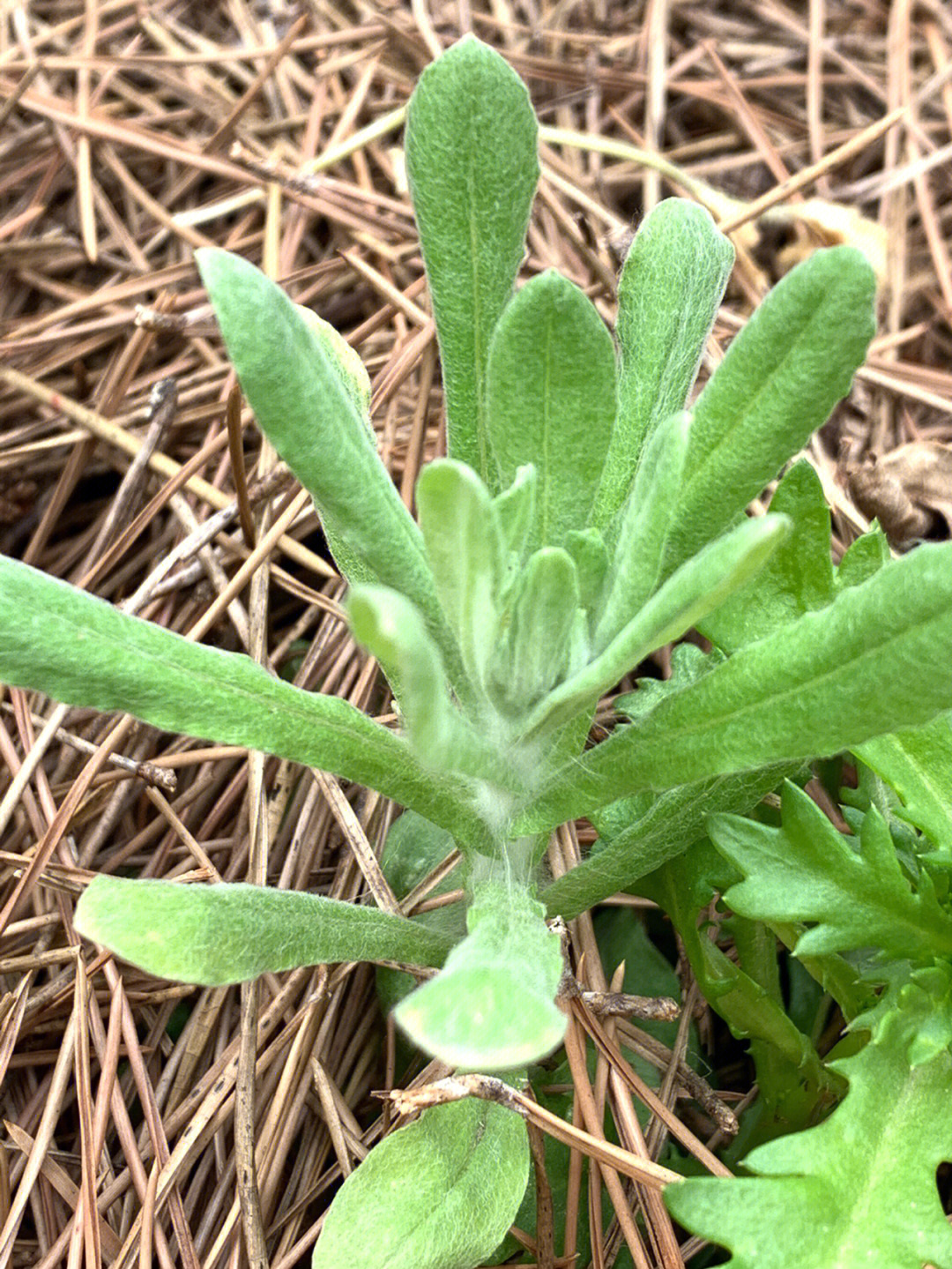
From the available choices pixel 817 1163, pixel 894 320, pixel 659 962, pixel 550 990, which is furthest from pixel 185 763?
pixel 894 320

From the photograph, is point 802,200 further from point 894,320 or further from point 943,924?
point 943,924

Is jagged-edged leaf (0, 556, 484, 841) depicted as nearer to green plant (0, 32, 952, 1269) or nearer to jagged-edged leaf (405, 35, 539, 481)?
green plant (0, 32, 952, 1269)

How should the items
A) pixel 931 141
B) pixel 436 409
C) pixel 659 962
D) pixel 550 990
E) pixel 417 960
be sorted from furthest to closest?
pixel 931 141 < pixel 436 409 < pixel 659 962 < pixel 417 960 < pixel 550 990

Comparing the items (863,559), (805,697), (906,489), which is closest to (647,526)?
(805,697)

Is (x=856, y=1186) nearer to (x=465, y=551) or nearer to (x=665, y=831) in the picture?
(x=665, y=831)

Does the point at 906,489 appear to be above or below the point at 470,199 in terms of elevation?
below

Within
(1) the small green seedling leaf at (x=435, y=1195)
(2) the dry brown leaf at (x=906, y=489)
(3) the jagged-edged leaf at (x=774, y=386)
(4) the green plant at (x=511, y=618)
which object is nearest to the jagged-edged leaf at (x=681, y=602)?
(4) the green plant at (x=511, y=618)

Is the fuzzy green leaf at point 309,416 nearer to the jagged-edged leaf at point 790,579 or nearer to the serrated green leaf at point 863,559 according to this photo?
the jagged-edged leaf at point 790,579
